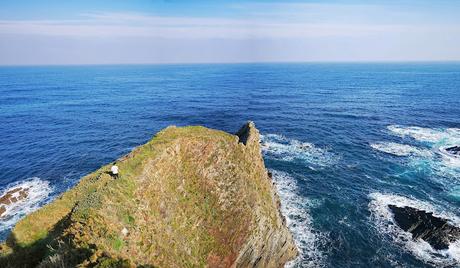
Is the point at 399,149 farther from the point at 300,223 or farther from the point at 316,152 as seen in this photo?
the point at 300,223

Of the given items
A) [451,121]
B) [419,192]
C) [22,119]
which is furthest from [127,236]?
[451,121]

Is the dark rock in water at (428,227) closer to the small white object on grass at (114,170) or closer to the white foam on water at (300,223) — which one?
the white foam on water at (300,223)

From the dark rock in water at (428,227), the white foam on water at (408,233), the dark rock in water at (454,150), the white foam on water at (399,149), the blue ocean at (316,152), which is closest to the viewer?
the white foam on water at (408,233)

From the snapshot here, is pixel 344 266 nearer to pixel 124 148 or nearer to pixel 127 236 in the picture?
pixel 127 236

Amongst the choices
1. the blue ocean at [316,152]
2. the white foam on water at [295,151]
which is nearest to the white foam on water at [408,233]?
the blue ocean at [316,152]

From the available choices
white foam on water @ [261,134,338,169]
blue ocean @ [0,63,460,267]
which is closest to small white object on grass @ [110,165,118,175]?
blue ocean @ [0,63,460,267]

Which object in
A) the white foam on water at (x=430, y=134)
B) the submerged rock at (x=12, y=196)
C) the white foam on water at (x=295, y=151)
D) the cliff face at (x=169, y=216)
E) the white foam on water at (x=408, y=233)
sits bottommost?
the white foam on water at (x=408, y=233)
